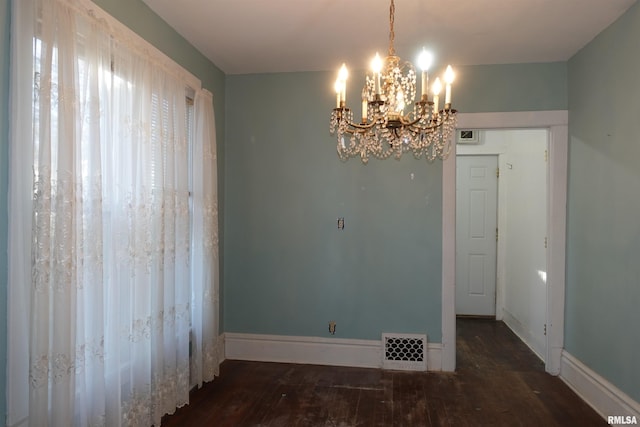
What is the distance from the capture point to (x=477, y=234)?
504cm

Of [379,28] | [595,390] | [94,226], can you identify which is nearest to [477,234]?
[595,390]

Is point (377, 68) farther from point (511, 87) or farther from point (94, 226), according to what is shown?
point (511, 87)

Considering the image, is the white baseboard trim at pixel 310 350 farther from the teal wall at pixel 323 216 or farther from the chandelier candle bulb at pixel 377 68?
the chandelier candle bulb at pixel 377 68

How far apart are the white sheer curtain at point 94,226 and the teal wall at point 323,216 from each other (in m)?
0.84

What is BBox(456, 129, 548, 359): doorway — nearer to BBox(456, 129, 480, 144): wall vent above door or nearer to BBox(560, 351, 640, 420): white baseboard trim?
BBox(456, 129, 480, 144): wall vent above door

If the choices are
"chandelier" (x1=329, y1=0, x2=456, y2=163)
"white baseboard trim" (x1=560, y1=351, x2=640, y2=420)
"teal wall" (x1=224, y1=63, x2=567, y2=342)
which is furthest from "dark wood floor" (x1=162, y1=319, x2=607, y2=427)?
"chandelier" (x1=329, y1=0, x2=456, y2=163)

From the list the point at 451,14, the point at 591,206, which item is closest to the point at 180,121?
the point at 451,14

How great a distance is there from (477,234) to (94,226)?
4479mm

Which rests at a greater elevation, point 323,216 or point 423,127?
point 423,127

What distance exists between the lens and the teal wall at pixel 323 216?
3385mm

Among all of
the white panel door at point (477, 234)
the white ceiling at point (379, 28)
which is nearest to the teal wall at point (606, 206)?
the white ceiling at point (379, 28)

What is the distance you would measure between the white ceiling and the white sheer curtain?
503mm

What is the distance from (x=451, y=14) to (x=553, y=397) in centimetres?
279

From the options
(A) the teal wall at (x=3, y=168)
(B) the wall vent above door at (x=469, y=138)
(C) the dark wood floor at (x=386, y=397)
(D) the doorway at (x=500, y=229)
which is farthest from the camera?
(B) the wall vent above door at (x=469, y=138)
